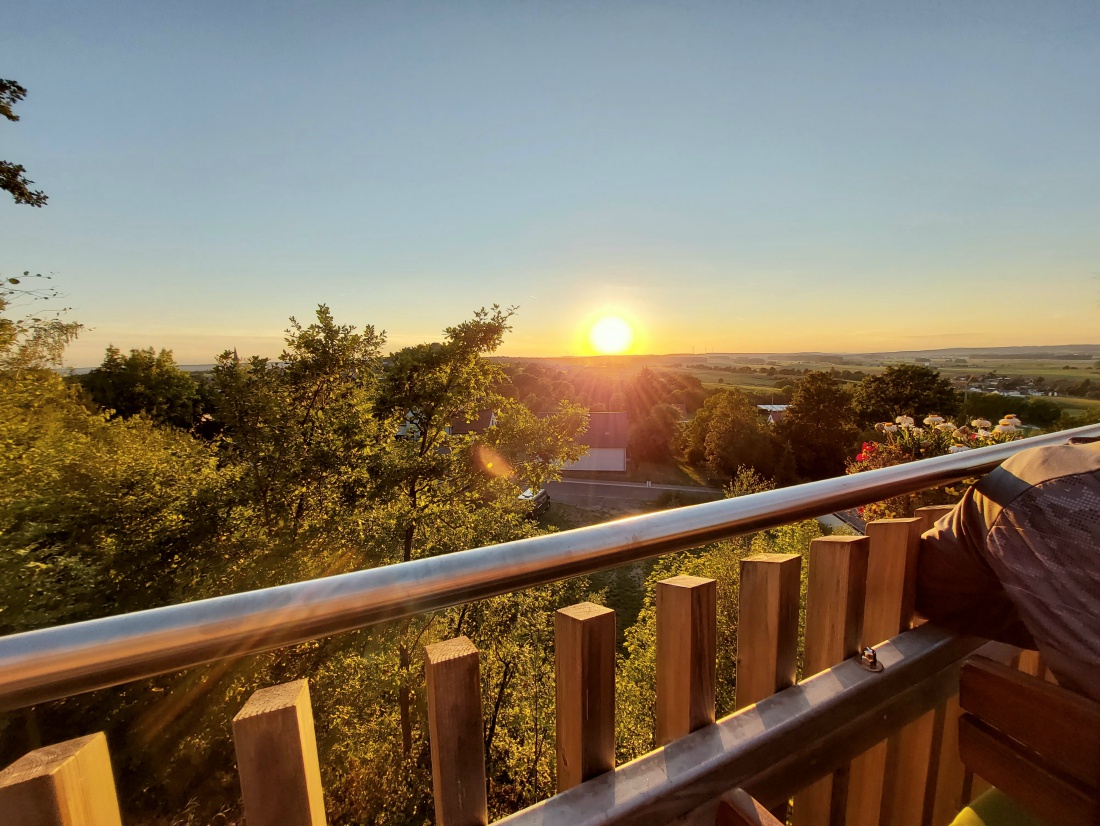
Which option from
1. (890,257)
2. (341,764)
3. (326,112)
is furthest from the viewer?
(890,257)

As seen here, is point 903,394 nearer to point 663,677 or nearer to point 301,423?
point 301,423

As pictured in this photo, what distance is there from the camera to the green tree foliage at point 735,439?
3008 centimetres

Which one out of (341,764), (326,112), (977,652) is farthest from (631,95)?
(341,764)

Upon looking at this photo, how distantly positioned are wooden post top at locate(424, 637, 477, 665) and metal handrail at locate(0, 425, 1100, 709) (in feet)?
0.23

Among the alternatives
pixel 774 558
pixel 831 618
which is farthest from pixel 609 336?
pixel 774 558

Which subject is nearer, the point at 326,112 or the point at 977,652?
the point at 977,652

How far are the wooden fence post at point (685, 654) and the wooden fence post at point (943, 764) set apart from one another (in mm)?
569

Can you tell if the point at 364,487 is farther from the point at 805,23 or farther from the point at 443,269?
the point at 443,269

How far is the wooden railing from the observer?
42 centimetres

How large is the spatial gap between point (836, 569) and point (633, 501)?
108 feet

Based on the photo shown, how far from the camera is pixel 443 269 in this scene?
29281 mm

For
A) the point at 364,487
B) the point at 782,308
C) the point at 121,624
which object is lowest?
the point at 364,487

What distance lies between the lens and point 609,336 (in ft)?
146

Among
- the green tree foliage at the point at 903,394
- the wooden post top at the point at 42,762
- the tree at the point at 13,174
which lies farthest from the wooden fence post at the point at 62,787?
the green tree foliage at the point at 903,394
